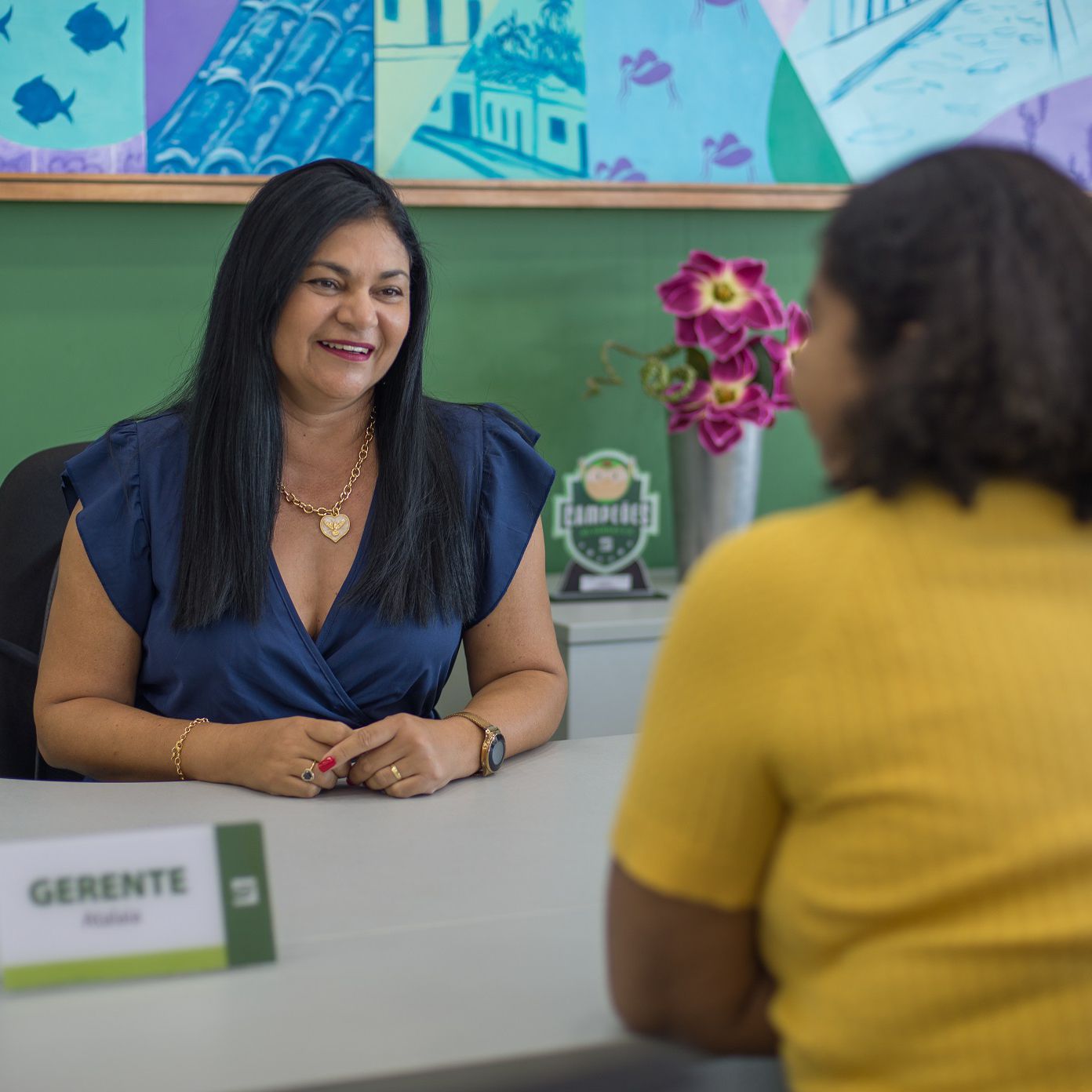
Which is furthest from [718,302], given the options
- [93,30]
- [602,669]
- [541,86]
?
[93,30]

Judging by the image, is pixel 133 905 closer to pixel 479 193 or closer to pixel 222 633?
pixel 222 633

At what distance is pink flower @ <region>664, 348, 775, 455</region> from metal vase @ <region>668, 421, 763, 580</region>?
28 millimetres

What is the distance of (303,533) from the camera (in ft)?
5.67

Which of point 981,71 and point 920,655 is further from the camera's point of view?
point 981,71

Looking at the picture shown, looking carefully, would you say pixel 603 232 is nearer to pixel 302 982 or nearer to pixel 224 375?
pixel 224 375

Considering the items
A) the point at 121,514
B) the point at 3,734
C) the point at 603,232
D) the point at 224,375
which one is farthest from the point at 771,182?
the point at 3,734

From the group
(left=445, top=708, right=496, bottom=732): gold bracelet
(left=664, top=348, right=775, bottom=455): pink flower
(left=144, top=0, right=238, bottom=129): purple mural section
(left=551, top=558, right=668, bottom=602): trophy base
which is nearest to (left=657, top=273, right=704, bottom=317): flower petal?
(left=664, top=348, right=775, bottom=455): pink flower

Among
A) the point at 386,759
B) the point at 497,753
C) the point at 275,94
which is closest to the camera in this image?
the point at 386,759

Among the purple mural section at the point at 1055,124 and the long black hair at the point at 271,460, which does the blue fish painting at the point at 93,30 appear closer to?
the long black hair at the point at 271,460

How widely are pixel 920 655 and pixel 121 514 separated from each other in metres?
1.23

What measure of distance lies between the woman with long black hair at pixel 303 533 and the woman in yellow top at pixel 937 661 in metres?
0.82

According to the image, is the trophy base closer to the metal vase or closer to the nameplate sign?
the metal vase

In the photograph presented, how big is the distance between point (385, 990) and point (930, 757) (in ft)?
1.51

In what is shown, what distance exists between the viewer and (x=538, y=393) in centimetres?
281
